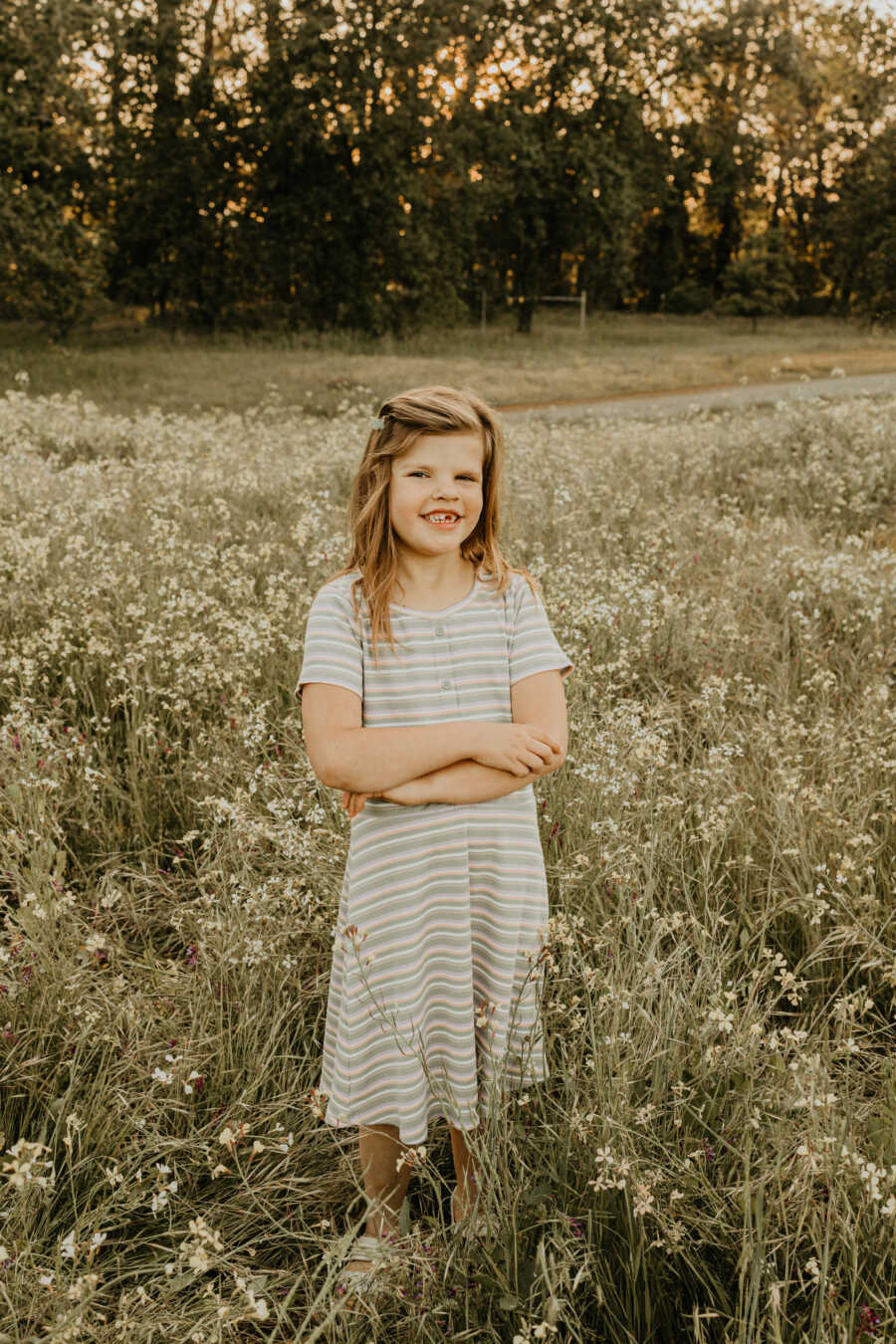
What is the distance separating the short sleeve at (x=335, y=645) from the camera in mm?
2170

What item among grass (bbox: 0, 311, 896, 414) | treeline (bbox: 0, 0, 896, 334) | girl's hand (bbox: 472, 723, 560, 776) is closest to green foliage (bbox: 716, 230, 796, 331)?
treeline (bbox: 0, 0, 896, 334)

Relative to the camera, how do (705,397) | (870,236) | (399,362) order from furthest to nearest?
(870,236) → (399,362) → (705,397)

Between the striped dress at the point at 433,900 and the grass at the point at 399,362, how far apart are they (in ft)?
43.2

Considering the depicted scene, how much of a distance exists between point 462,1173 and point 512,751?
1075 mm

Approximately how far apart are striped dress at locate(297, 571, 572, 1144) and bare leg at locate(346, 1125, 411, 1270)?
2.6 inches

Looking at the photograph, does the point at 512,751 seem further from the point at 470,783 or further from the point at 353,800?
the point at 353,800

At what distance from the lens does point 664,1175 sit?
1.98m

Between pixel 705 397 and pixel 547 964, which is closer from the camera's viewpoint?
pixel 547 964

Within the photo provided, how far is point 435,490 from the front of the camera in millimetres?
2193

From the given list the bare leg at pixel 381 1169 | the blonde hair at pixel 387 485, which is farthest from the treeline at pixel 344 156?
the bare leg at pixel 381 1169

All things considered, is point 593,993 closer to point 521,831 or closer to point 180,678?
point 521,831

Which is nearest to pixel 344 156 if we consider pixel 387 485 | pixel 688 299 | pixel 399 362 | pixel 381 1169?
pixel 399 362

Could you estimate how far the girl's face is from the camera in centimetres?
220

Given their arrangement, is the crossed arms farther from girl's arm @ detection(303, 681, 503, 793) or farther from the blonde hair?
the blonde hair
